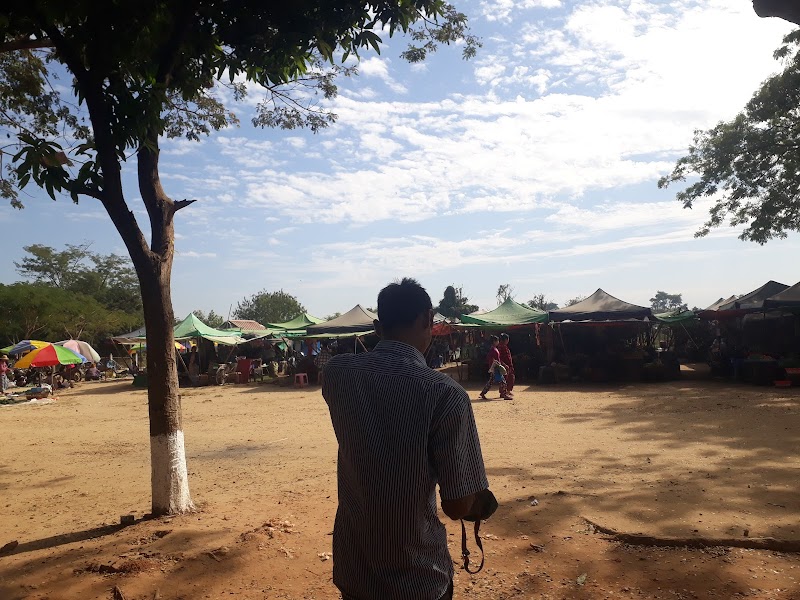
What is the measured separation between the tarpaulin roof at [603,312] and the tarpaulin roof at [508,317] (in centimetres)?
64

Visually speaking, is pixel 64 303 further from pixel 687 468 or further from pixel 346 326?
pixel 687 468

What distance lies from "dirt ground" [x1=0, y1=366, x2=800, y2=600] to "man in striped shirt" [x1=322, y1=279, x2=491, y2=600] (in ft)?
6.98

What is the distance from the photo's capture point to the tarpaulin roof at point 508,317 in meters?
18.7

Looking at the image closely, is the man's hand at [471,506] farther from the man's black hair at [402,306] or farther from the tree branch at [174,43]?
the tree branch at [174,43]

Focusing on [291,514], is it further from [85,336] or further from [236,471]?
[85,336]

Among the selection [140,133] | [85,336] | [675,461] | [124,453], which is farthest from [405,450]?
[85,336]

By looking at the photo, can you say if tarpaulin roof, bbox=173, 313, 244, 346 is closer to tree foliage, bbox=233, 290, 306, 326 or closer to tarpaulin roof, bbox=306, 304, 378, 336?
tarpaulin roof, bbox=306, 304, 378, 336

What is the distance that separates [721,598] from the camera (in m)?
3.52

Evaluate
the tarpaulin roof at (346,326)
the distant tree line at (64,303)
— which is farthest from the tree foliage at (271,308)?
the tarpaulin roof at (346,326)

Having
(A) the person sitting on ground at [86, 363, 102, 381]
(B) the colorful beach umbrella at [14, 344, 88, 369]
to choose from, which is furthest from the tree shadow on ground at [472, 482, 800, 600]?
(A) the person sitting on ground at [86, 363, 102, 381]

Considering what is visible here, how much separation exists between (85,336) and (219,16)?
38393mm

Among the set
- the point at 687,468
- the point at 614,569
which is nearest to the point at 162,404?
the point at 614,569

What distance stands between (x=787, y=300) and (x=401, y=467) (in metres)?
16.8

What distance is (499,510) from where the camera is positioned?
534cm
